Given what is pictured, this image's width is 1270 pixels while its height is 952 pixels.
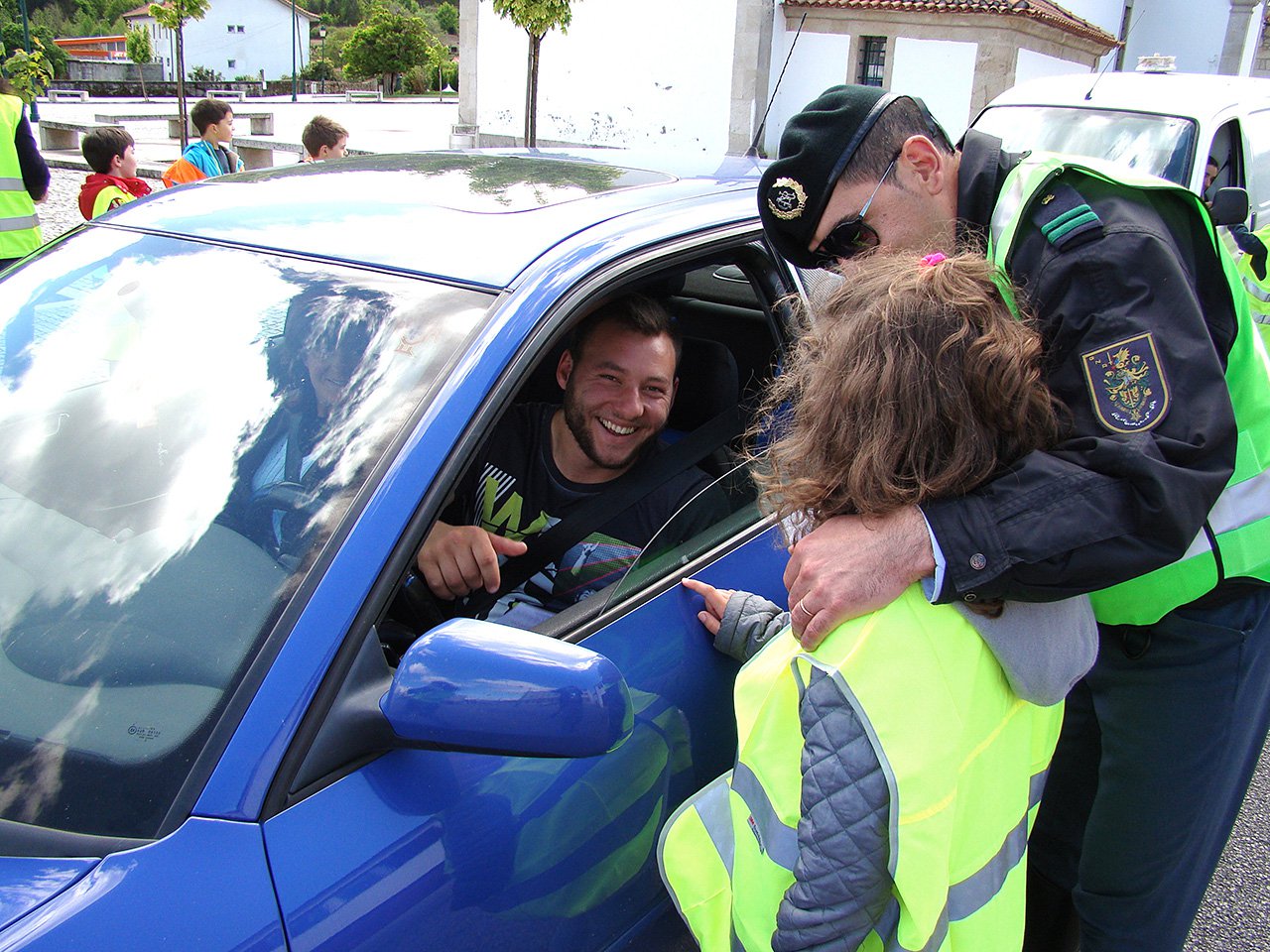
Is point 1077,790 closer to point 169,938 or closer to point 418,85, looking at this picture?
point 169,938

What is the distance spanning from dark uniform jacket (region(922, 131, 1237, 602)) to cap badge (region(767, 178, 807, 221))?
18.0 inches

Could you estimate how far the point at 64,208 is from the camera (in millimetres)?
13227

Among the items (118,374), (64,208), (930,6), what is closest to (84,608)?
(118,374)

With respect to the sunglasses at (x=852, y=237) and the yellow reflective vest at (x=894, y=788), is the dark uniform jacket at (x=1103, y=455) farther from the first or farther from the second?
the sunglasses at (x=852, y=237)

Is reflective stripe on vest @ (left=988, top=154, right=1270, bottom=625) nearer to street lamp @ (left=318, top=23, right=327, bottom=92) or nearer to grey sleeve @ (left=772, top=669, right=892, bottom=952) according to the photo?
grey sleeve @ (left=772, top=669, right=892, bottom=952)

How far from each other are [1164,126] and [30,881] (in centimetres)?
636

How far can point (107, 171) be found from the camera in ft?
19.2

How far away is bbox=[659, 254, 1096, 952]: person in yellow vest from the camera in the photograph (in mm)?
1163

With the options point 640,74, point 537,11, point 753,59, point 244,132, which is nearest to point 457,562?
point 537,11

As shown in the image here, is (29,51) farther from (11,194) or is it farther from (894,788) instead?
(894,788)

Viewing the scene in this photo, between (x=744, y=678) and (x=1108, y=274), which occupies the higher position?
(x=1108, y=274)

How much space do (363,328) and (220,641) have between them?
53 centimetres

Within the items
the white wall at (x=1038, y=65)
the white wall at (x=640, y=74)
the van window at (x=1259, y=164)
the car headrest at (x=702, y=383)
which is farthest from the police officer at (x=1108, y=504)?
the white wall at (x=1038, y=65)

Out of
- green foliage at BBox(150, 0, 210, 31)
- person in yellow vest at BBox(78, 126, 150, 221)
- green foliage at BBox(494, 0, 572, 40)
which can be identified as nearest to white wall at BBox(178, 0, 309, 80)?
green foliage at BBox(150, 0, 210, 31)
